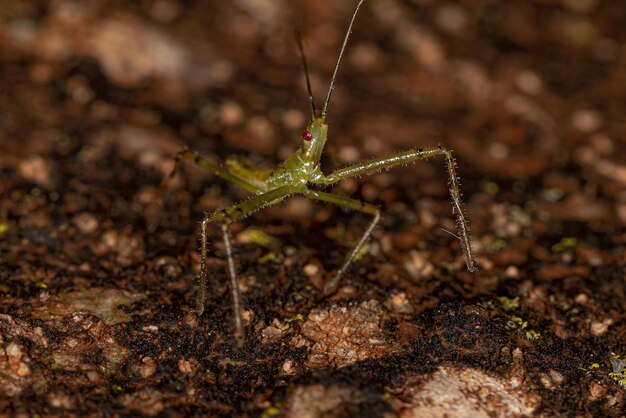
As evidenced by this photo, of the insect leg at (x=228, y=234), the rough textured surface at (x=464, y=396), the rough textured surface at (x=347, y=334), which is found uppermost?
the insect leg at (x=228, y=234)

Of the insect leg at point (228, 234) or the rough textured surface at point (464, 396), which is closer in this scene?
the rough textured surface at point (464, 396)

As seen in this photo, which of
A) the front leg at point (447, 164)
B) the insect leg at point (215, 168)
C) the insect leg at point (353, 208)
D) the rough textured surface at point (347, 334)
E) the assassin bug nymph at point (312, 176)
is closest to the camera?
the rough textured surface at point (347, 334)

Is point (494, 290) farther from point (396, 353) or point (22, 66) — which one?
point (22, 66)

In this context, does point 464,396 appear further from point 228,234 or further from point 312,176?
point 312,176

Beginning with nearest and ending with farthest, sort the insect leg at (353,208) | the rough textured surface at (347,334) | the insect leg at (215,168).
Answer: the rough textured surface at (347,334) → the insect leg at (353,208) → the insect leg at (215,168)

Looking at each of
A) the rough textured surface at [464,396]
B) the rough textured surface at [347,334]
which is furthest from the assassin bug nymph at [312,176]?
the rough textured surface at [464,396]

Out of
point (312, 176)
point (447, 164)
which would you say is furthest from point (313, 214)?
point (447, 164)

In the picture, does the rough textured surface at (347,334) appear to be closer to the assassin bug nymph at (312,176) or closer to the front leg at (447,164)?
the assassin bug nymph at (312,176)

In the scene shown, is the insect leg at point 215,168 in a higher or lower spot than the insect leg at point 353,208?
higher
